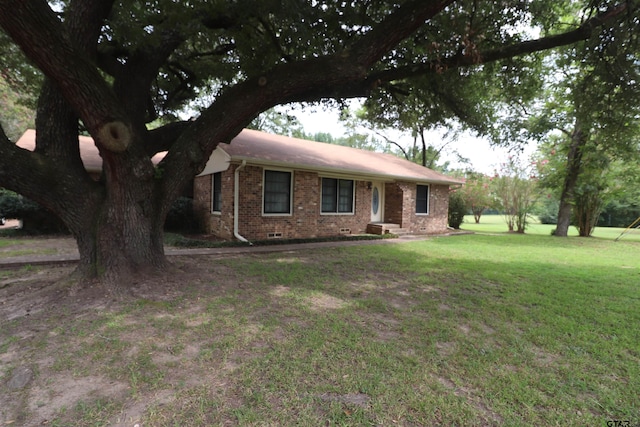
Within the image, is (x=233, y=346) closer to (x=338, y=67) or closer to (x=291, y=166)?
(x=338, y=67)

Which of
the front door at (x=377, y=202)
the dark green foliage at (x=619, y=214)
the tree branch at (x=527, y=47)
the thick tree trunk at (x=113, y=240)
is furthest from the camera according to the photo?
the dark green foliage at (x=619, y=214)

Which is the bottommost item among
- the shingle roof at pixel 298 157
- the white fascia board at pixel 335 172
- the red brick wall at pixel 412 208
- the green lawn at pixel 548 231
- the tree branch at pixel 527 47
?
the green lawn at pixel 548 231

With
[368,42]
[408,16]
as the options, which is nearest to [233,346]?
[368,42]

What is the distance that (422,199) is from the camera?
49.4 feet

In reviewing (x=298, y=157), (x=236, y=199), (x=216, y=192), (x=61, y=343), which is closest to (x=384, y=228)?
(x=298, y=157)

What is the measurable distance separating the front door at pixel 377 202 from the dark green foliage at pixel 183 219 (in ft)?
24.3

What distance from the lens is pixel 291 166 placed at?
409 inches

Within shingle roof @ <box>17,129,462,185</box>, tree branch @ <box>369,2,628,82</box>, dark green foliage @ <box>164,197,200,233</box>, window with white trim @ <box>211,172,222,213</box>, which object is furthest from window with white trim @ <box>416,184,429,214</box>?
dark green foliage @ <box>164,197,200,233</box>

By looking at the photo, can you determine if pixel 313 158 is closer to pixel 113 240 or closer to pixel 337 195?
pixel 337 195

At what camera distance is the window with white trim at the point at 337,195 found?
12.0 m

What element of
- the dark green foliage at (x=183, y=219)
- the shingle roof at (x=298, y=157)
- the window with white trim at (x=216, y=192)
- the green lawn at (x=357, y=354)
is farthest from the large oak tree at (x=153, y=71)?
the dark green foliage at (x=183, y=219)

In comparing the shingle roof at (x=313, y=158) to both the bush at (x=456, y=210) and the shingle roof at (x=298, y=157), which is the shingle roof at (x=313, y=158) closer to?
the shingle roof at (x=298, y=157)

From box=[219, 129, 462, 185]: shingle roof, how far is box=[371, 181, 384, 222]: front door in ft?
2.86

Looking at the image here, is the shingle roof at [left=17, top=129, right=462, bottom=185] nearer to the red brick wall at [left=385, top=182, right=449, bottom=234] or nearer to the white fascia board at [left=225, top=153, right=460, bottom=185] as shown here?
the white fascia board at [left=225, top=153, right=460, bottom=185]
